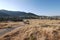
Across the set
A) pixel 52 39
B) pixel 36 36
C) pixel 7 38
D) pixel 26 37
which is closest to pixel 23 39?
pixel 26 37

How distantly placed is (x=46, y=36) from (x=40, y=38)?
2.48 ft

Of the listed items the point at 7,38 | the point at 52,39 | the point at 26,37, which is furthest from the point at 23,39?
the point at 52,39

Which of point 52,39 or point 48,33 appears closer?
point 52,39

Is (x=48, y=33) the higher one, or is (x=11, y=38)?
(x=48, y=33)

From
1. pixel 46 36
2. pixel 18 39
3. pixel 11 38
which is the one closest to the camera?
pixel 46 36

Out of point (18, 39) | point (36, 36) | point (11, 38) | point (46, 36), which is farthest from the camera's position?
point (11, 38)

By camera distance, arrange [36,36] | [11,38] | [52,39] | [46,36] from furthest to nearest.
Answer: [11,38]
[36,36]
[46,36]
[52,39]

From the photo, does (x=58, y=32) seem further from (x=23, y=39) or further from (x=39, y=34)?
(x=23, y=39)

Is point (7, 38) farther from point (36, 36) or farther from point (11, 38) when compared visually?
point (36, 36)

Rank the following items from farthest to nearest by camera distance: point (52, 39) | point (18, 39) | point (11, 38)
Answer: point (11, 38), point (18, 39), point (52, 39)

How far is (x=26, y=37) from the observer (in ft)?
53.0

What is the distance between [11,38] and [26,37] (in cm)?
248

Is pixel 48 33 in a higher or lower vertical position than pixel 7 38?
higher

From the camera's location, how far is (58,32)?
1424cm
